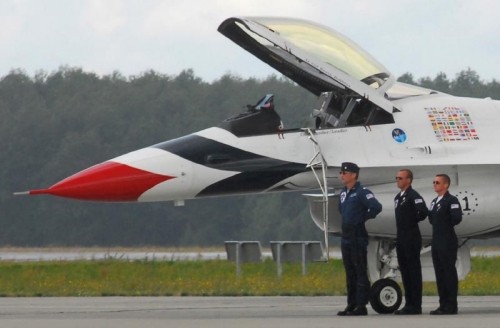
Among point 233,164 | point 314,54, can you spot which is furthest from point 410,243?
point 314,54

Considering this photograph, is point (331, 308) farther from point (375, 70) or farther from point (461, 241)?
point (375, 70)

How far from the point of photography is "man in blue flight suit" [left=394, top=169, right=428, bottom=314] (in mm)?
16688

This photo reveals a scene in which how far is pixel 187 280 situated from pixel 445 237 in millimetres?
8594

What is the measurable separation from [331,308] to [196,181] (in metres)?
2.16

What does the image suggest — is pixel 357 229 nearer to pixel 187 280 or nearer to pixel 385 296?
pixel 385 296

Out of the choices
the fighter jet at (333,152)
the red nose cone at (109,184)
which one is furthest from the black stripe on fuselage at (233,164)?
the red nose cone at (109,184)

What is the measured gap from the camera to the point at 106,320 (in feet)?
50.5

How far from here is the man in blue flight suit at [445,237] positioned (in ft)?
54.1

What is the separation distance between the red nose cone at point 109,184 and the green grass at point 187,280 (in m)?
4.54

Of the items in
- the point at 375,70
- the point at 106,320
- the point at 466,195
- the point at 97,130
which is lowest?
the point at 106,320

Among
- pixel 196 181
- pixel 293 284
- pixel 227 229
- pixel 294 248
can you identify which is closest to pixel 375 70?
pixel 196 181

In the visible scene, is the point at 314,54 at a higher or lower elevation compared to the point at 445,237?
higher

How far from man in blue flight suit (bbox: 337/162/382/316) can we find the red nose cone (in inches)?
80.8

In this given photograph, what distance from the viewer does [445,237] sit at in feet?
54.4
